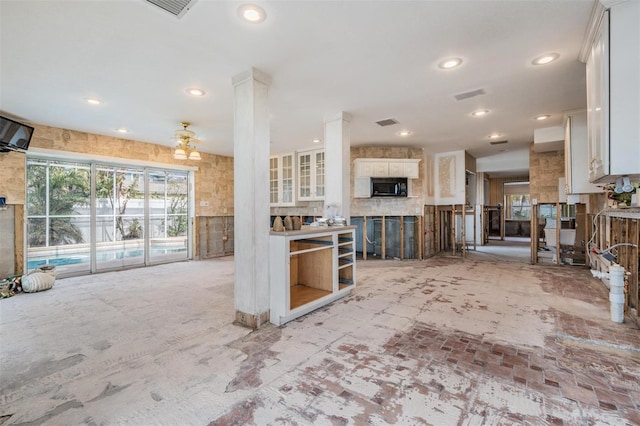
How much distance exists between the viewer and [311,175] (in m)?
7.34

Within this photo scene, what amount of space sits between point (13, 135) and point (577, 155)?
8463 millimetres

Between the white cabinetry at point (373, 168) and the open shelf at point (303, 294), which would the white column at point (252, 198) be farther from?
the white cabinetry at point (373, 168)

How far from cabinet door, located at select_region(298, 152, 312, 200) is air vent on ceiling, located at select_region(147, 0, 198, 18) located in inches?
207

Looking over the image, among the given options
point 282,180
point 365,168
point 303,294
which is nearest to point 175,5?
point 303,294

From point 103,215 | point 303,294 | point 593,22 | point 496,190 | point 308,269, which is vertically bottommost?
point 303,294

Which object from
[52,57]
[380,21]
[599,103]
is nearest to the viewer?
[599,103]

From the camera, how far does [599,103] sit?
2150mm

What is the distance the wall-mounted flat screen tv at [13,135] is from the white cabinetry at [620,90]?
683 centimetres

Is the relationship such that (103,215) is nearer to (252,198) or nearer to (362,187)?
(252,198)

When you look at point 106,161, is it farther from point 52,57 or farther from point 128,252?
point 52,57

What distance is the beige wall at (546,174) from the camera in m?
6.06

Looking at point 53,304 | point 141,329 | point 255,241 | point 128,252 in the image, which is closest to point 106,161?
point 128,252

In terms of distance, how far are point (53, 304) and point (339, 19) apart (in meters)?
4.88

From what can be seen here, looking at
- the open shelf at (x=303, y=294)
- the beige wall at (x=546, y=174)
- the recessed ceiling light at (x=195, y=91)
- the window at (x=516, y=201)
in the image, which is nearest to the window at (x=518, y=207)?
the window at (x=516, y=201)
